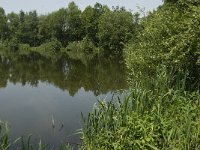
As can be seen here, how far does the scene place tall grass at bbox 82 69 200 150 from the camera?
31.1ft

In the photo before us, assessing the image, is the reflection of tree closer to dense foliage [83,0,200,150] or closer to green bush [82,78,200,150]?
dense foliage [83,0,200,150]

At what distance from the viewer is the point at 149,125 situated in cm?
976

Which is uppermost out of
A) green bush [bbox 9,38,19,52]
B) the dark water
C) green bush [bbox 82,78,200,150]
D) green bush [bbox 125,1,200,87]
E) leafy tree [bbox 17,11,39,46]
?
leafy tree [bbox 17,11,39,46]

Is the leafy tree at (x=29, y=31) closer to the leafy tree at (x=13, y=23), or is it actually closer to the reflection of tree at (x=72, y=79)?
the leafy tree at (x=13, y=23)

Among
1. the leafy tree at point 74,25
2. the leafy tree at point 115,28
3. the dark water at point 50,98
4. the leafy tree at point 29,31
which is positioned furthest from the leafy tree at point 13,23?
the dark water at point 50,98

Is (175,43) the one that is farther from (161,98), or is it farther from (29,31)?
(29,31)

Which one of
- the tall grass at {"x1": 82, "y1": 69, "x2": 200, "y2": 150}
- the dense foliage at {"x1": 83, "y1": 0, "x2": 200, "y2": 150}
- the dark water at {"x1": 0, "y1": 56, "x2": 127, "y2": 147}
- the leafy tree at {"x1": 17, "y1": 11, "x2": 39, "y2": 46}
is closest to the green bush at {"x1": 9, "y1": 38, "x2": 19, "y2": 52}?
the leafy tree at {"x1": 17, "y1": 11, "x2": 39, "y2": 46}

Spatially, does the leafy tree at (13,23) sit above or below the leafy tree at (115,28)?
above

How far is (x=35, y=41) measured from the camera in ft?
363

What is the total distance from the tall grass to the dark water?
14.9 ft

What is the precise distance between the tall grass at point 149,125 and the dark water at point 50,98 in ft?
14.9

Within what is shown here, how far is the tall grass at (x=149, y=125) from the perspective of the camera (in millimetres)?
9484

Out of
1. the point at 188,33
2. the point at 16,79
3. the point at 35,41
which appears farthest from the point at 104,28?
the point at 188,33

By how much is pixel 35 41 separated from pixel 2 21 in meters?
15.7
